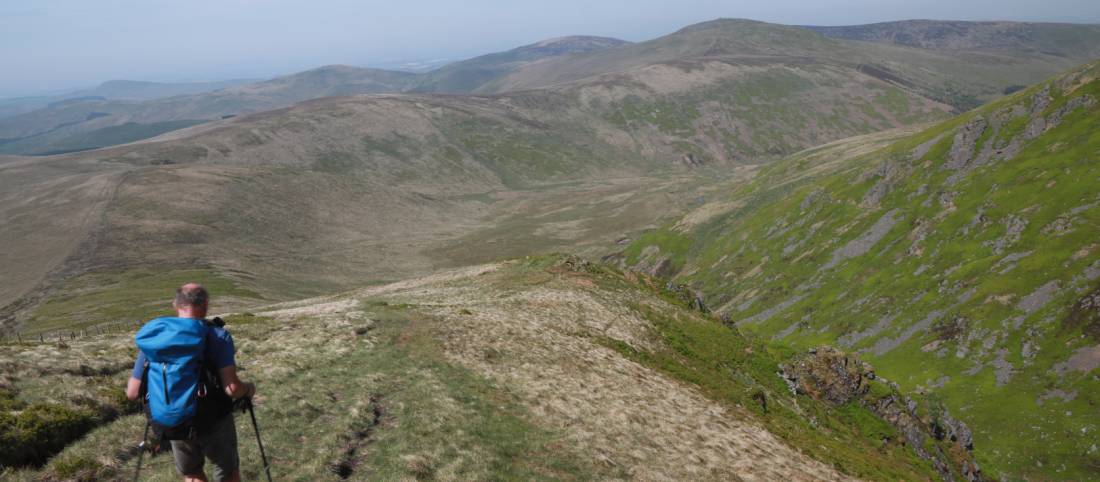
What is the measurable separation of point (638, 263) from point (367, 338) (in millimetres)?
126278

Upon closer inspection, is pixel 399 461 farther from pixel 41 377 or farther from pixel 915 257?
pixel 915 257

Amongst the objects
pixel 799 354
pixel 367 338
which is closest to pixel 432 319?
pixel 367 338

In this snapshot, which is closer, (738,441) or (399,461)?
(399,461)

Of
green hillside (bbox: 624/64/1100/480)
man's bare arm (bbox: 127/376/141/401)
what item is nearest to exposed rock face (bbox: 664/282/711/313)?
green hillside (bbox: 624/64/1100/480)

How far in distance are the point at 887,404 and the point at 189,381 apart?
47.3 meters

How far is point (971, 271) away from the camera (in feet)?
255

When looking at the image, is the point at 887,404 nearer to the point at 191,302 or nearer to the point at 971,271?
the point at 191,302

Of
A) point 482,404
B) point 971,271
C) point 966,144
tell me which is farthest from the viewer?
point 966,144

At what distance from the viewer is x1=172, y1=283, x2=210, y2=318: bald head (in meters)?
10.5

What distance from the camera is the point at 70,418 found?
16.5 metres

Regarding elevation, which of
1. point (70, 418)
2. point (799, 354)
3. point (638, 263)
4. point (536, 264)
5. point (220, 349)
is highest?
point (220, 349)

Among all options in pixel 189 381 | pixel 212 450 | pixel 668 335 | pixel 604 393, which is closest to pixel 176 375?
pixel 189 381

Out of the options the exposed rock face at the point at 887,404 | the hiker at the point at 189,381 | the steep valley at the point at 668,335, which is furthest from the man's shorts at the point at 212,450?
the exposed rock face at the point at 887,404

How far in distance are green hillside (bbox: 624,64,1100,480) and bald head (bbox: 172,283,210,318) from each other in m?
57.7
